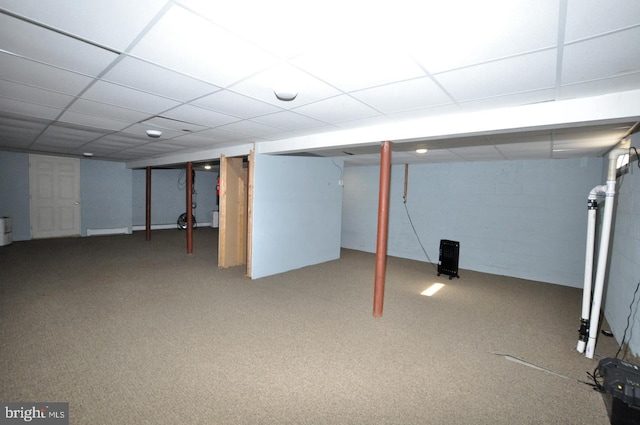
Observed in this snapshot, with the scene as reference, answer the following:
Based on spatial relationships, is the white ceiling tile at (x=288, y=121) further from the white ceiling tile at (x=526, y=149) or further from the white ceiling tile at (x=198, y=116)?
the white ceiling tile at (x=526, y=149)

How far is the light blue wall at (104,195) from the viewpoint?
901 cm

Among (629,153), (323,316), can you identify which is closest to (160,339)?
(323,316)

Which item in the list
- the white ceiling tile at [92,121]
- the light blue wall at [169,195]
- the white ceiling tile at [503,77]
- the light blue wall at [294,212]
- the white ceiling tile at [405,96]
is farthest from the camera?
the light blue wall at [169,195]

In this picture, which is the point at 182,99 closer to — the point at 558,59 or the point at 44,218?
the point at 558,59

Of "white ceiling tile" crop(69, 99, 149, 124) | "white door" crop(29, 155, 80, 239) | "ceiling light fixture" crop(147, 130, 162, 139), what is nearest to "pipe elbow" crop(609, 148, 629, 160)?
"white ceiling tile" crop(69, 99, 149, 124)

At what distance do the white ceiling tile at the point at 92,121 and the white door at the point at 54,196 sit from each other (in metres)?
6.05

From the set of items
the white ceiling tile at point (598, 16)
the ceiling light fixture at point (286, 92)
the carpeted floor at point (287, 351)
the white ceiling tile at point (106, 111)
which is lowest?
the carpeted floor at point (287, 351)

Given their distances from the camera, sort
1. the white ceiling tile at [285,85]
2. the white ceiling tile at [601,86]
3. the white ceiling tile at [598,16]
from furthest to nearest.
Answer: the white ceiling tile at [285,85] → the white ceiling tile at [601,86] → the white ceiling tile at [598,16]

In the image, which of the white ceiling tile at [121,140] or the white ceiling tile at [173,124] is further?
the white ceiling tile at [121,140]

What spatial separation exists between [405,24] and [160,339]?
337cm

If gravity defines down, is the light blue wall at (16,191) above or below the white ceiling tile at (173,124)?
below

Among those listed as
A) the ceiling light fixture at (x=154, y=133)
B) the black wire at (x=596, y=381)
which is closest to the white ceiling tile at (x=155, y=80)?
the ceiling light fixture at (x=154, y=133)

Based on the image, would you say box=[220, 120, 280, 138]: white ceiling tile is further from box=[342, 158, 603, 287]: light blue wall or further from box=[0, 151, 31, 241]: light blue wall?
box=[0, 151, 31, 241]: light blue wall

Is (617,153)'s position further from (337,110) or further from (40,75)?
(40,75)
